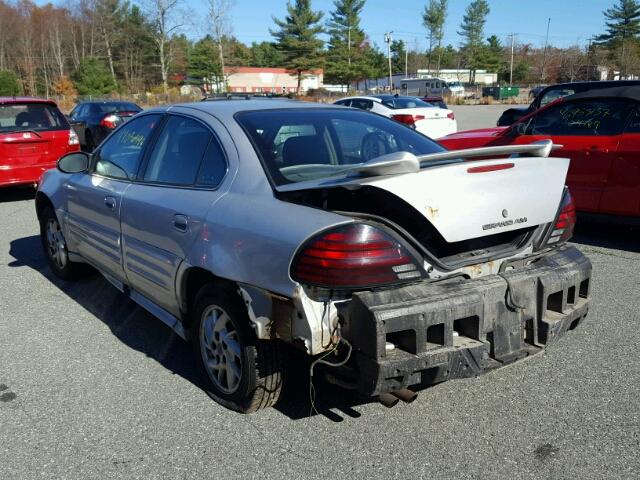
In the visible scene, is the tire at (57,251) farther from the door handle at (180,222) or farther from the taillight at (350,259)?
the taillight at (350,259)

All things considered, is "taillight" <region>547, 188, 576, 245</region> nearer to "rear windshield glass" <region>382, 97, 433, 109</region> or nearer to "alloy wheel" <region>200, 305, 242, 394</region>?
"alloy wheel" <region>200, 305, 242, 394</region>

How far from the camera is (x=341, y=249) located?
8.57 feet

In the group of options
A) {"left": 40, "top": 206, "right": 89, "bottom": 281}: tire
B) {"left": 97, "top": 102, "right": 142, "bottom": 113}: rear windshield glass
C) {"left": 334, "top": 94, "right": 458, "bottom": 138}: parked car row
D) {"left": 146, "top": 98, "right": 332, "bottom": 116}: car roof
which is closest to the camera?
{"left": 146, "top": 98, "right": 332, "bottom": 116}: car roof

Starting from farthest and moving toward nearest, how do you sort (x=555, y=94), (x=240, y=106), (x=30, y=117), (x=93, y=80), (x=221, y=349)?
1. (x=93, y=80)
2. (x=555, y=94)
3. (x=30, y=117)
4. (x=240, y=106)
5. (x=221, y=349)

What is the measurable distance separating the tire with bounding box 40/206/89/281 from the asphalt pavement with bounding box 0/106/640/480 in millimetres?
1151

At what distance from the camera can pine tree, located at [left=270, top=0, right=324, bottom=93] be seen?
Answer: 73.6m

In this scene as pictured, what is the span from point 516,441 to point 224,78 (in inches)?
3078

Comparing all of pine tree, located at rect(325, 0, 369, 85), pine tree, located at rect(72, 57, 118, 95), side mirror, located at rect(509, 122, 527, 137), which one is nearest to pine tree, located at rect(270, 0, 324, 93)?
pine tree, located at rect(325, 0, 369, 85)

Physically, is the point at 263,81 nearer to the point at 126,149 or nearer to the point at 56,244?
the point at 56,244

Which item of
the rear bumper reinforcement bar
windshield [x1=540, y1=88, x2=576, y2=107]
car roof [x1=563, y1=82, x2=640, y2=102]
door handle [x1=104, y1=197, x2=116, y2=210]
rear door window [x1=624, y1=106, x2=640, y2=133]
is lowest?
the rear bumper reinforcement bar

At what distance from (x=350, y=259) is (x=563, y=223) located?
1.48 meters

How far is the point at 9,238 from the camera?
762 cm

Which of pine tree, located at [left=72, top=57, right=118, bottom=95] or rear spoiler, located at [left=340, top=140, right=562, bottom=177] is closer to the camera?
rear spoiler, located at [left=340, top=140, right=562, bottom=177]

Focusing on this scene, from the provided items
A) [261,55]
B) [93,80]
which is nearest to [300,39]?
[93,80]
